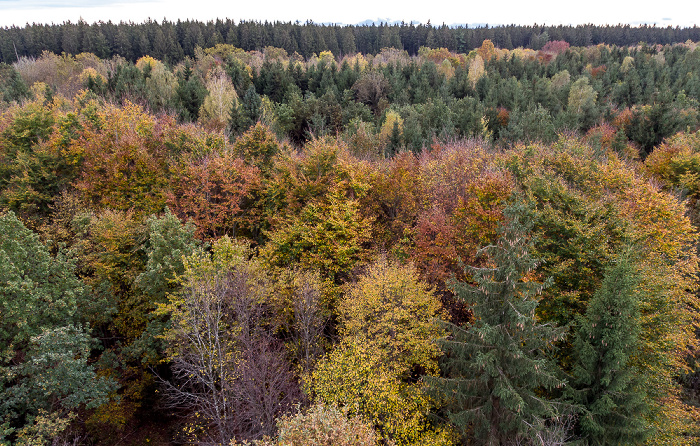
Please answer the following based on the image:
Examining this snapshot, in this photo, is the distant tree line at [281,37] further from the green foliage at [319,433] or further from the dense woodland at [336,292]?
the green foliage at [319,433]

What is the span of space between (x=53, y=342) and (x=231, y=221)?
15405mm

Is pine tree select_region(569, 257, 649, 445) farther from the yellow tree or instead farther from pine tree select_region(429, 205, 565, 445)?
the yellow tree

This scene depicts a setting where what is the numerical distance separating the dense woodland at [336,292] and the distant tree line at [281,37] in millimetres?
78443

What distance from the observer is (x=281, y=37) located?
123750mm

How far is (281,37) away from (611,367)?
421 ft

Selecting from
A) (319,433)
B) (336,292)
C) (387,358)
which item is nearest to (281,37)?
(336,292)

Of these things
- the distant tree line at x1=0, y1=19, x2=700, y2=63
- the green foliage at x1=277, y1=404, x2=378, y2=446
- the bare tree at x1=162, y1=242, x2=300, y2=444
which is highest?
the distant tree line at x1=0, y1=19, x2=700, y2=63

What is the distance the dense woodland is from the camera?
17812 mm

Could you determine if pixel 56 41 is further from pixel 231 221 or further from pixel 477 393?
pixel 477 393

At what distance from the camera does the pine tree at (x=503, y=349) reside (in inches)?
615

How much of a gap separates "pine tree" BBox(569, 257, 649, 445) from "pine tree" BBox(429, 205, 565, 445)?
2.53 m

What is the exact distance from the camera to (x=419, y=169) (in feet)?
107

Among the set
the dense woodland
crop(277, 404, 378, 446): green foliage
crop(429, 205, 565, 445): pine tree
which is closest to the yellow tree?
the dense woodland

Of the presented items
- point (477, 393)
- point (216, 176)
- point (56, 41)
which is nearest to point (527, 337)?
point (477, 393)
